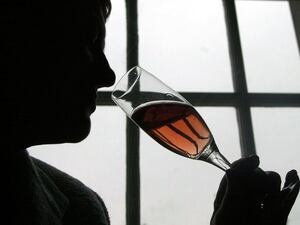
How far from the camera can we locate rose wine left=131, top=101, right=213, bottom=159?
0.69 metres

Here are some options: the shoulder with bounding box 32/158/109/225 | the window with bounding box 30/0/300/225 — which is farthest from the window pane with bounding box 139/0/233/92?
the shoulder with bounding box 32/158/109/225

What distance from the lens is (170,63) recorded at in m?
2.12

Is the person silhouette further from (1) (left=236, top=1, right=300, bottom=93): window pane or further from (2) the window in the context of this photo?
(1) (left=236, top=1, right=300, bottom=93): window pane

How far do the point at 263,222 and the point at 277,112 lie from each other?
1585mm

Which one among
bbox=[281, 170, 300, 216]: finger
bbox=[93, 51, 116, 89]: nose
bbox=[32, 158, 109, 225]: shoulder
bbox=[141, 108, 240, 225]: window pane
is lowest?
bbox=[141, 108, 240, 225]: window pane

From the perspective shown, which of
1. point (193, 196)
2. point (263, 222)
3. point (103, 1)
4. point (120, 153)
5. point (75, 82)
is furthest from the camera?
point (120, 153)

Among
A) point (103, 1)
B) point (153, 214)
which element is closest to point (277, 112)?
point (153, 214)

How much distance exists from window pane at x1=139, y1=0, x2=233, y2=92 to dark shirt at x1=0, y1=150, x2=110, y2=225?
1.23 metres

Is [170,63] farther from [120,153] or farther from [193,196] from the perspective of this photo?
[193,196]

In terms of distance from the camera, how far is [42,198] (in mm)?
830

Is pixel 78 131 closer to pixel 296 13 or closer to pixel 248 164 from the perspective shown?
pixel 248 164

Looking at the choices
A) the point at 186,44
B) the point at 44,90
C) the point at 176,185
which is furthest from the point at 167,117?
the point at 186,44

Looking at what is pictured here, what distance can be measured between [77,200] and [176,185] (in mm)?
881

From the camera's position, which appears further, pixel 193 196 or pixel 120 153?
pixel 120 153
